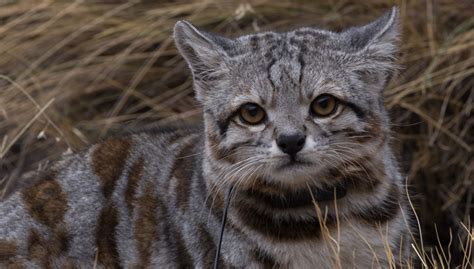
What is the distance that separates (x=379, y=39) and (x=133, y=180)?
163 centimetres

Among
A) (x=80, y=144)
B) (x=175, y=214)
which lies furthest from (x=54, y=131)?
(x=175, y=214)

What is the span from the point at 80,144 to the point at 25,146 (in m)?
0.67

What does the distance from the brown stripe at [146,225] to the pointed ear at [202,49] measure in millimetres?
743

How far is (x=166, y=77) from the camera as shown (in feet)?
29.6

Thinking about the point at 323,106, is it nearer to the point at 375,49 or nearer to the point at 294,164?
the point at 294,164

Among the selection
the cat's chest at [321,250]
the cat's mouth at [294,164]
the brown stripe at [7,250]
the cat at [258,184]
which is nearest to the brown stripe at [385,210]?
the cat at [258,184]

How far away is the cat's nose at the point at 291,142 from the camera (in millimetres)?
5027

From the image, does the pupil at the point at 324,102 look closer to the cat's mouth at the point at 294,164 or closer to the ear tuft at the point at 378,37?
the cat's mouth at the point at 294,164

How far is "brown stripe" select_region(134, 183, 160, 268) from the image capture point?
19.0 feet

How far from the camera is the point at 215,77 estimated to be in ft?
18.7

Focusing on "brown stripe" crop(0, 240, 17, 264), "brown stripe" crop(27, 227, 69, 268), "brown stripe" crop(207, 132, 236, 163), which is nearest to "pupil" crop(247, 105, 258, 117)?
"brown stripe" crop(207, 132, 236, 163)

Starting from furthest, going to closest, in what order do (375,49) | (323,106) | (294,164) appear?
(375,49)
(323,106)
(294,164)

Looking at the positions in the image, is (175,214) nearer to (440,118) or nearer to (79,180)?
(79,180)

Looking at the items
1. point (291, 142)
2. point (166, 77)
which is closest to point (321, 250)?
point (291, 142)
